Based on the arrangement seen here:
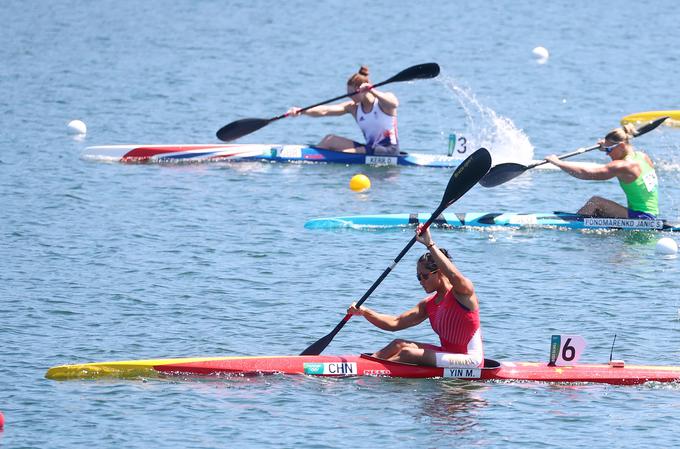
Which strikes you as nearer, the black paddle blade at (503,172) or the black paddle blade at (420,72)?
the black paddle blade at (503,172)

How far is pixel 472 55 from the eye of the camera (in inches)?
1387

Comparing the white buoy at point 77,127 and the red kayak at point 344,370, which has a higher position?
the white buoy at point 77,127

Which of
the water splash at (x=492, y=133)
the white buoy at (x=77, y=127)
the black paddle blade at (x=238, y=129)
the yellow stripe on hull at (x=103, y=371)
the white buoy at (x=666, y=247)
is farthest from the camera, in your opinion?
the white buoy at (x=77, y=127)

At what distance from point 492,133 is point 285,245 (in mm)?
8337

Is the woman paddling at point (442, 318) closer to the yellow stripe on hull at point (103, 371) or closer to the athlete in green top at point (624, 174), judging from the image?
the yellow stripe on hull at point (103, 371)

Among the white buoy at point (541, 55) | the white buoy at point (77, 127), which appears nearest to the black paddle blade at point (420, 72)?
the white buoy at point (77, 127)

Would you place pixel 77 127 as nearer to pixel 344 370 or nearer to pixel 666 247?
pixel 666 247

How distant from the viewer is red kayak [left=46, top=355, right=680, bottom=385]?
1311 cm

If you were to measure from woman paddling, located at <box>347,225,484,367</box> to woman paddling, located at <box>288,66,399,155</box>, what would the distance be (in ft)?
30.1

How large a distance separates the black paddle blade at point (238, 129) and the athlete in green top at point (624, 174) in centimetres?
583

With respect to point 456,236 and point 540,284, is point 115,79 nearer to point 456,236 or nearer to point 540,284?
point 456,236

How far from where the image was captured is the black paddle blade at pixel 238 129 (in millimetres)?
22969

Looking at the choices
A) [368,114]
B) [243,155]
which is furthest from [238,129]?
[368,114]

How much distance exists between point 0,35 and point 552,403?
25.5 metres
